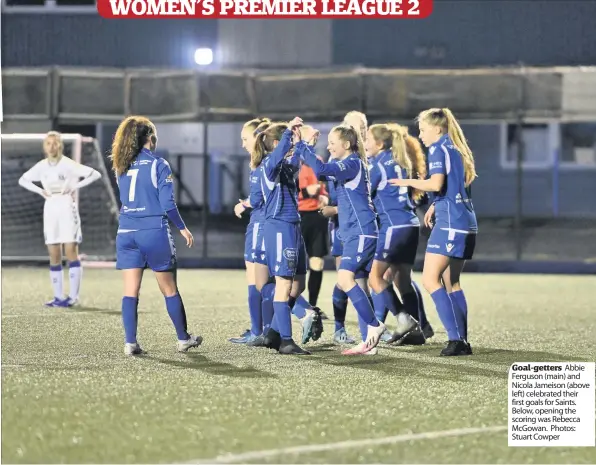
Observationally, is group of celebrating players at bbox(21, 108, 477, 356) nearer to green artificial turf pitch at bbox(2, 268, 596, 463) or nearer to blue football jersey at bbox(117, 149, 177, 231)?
blue football jersey at bbox(117, 149, 177, 231)

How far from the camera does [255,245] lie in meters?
10.2

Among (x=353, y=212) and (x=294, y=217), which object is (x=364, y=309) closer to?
(x=353, y=212)

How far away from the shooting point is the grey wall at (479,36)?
29.0 m

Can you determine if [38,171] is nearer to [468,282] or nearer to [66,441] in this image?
[468,282]

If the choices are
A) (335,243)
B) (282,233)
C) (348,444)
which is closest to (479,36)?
(335,243)

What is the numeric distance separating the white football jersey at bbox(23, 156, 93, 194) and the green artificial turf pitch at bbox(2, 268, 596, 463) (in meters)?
1.45

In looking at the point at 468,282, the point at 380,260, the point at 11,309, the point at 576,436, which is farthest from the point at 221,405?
the point at 468,282

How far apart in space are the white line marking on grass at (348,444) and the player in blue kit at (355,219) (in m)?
2.83

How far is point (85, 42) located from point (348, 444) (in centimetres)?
2275

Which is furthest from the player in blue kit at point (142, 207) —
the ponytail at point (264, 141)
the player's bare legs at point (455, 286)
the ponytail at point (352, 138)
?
the player's bare legs at point (455, 286)

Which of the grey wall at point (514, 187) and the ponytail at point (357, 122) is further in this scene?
the grey wall at point (514, 187)

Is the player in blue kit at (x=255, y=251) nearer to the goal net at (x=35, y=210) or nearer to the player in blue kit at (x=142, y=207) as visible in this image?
the player in blue kit at (x=142, y=207)

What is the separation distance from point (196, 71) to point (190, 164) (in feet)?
35.3

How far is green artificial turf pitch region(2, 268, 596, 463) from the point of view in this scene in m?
6.21
